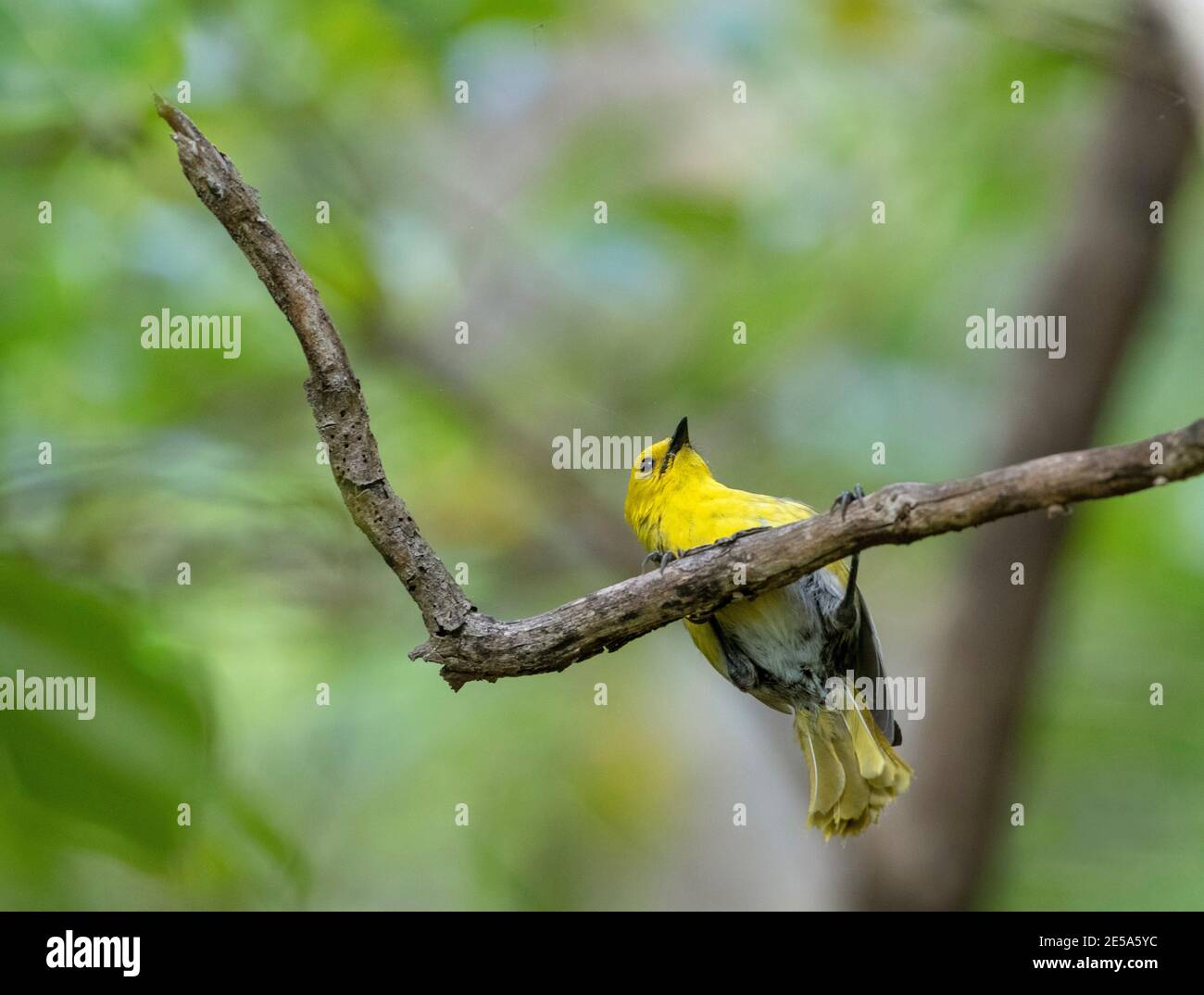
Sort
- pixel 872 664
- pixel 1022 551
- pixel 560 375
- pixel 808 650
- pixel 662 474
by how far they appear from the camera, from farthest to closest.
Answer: pixel 560 375, pixel 1022 551, pixel 662 474, pixel 872 664, pixel 808 650

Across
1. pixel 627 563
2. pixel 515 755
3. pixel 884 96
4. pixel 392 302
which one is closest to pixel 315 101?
pixel 392 302

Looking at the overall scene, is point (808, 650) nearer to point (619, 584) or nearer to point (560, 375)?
point (619, 584)

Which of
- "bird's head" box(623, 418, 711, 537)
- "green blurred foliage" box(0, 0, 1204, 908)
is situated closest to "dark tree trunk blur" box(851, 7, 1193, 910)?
"green blurred foliage" box(0, 0, 1204, 908)

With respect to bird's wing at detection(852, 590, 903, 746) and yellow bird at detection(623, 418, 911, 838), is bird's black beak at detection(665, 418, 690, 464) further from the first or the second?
bird's wing at detection(852, 590, 903, 746)

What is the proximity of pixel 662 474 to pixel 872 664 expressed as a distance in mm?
1000

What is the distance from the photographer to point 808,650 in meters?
3.94

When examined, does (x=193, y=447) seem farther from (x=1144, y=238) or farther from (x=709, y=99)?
(x=1144, y=238)

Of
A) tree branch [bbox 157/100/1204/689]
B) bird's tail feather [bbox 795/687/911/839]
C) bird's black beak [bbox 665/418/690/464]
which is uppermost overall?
bird's black beak [bbox 665/418/690/464]

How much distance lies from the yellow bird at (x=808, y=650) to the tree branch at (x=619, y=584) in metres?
0.97

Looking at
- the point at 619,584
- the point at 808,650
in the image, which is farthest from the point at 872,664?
the point at 619,584

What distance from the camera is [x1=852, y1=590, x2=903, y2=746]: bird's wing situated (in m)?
3.99

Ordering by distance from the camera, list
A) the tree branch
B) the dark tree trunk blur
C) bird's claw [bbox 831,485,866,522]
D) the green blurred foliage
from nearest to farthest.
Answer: the tree branch < bird's claw [bbox 831,485,866,522] < the green blurred foliage < the dark tree trunk blur

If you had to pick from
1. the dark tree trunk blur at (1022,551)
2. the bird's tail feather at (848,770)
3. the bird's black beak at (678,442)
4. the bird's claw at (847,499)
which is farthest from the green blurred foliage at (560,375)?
the bird's claw at (847,499)

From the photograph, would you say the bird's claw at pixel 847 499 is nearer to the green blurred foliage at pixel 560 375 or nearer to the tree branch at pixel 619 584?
the tree branch at pixel 619 584
